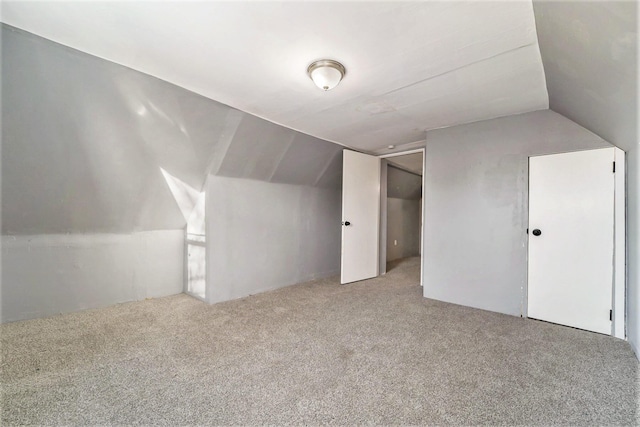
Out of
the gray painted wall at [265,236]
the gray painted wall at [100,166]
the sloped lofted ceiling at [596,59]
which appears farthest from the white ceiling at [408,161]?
the sloped lofted ceiling at [596,59]

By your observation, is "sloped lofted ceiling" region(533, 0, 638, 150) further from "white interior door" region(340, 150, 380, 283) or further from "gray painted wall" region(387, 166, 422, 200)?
"gray painted wall" region(387, 166, 422, 200)

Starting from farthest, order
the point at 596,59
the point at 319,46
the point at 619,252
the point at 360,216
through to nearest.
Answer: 1. the point at 360,216
2. the point at 619,252
3. the point at 319,46
4. the point at 596,59

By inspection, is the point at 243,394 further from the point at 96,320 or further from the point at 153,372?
the point at 96,320

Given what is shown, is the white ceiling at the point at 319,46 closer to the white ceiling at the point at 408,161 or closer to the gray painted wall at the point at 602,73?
the gray painted wall at the point at 602,73

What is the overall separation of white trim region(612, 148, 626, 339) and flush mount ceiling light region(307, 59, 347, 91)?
8.53 ft

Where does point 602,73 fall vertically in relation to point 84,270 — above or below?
above

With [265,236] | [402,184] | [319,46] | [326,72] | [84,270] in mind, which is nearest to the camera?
[319,46]

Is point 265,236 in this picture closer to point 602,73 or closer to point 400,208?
point 602,73

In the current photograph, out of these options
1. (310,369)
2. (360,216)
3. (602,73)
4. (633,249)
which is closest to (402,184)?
(360,216)

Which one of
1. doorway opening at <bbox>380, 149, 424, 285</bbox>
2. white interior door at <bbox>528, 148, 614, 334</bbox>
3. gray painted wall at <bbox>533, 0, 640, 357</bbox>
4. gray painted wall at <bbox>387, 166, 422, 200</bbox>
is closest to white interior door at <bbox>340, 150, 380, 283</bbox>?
doorway opening at <bbox>380, 149, 424, 285</bbox>

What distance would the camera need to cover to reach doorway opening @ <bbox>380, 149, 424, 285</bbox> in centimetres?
482

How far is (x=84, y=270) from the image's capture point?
2924 millimetres

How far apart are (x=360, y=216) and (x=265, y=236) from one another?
1530 mm

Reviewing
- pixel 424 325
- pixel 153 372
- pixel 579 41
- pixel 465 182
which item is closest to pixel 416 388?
pixel 424 325
